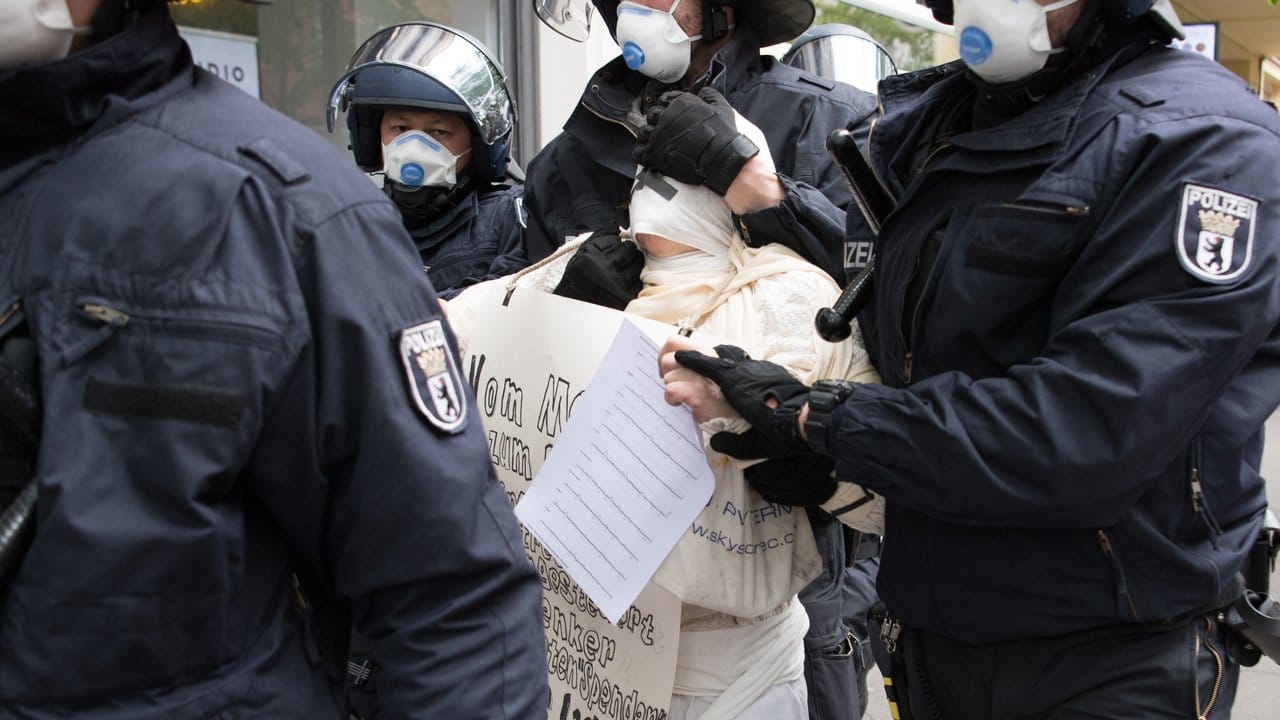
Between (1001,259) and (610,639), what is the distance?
1.14 m

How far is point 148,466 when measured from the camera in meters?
1.25

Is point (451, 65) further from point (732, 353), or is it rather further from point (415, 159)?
point (732, 353)

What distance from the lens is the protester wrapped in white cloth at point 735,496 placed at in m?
2.25

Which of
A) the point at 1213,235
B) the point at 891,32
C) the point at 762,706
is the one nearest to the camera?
the point at 1213,235

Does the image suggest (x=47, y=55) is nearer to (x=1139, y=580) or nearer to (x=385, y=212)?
(x=385, y=212)

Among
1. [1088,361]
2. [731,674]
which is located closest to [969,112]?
[1088,361]

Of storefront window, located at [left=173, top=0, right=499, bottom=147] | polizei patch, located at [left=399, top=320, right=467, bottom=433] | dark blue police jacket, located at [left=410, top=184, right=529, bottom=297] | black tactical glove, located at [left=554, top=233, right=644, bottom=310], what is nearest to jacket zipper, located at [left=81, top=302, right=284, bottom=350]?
polizei patch, located at [left=399, top=320, right=467, bottom=433]

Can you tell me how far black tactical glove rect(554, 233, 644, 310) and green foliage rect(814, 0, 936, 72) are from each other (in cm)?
585

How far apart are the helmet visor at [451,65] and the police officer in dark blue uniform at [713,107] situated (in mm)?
450

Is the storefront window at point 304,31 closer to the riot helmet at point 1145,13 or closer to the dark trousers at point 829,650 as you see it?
the dark trousers at point 829,650

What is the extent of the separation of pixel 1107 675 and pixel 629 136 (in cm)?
167

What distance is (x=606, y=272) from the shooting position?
2.53 meters

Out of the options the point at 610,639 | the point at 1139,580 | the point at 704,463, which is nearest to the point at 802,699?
the point at 610,639

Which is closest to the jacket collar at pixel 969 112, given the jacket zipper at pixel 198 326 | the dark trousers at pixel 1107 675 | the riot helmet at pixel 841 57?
the dark trousers at pixel 1107 675
